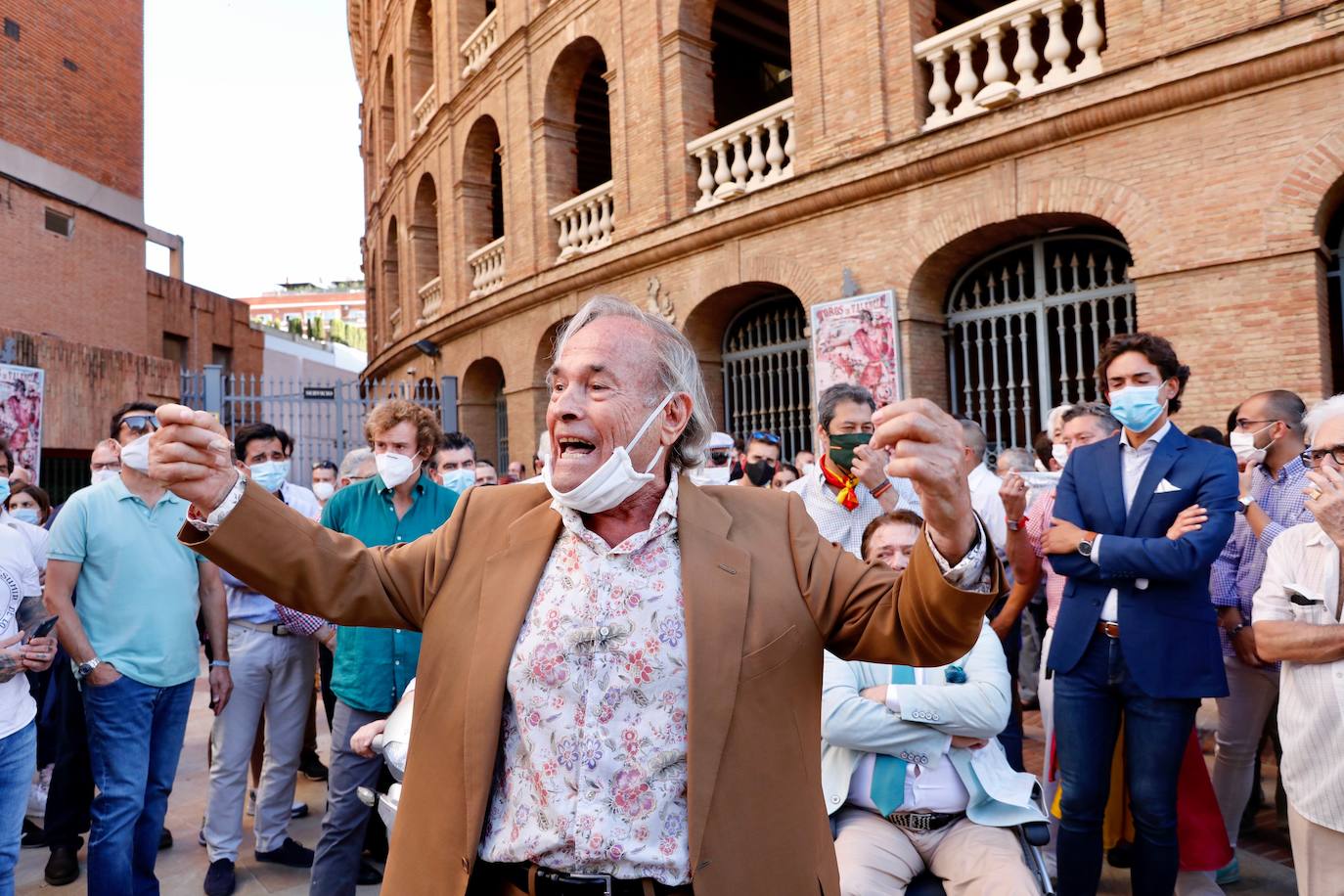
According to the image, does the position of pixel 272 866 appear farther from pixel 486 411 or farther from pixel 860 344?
pixel 486 411

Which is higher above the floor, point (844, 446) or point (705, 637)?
point (844, 446)

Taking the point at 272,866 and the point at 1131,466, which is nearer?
the point at 1131,466

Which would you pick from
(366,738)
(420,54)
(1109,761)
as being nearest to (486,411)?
(420,54)

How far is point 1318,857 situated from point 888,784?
141cm

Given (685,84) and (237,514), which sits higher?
(685,84)

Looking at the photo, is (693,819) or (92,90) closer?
(693,819)

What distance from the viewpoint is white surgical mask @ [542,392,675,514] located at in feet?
6.73

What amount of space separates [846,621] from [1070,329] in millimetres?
8931

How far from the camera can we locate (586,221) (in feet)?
49.0

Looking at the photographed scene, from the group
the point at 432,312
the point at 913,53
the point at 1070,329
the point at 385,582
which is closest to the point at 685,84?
the point at 913,53

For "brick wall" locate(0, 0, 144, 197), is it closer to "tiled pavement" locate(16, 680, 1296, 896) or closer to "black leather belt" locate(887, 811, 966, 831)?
"tiled pavement" locate(16, 680, 1296, 896)

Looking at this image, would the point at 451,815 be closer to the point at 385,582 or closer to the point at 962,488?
the point at 385,582

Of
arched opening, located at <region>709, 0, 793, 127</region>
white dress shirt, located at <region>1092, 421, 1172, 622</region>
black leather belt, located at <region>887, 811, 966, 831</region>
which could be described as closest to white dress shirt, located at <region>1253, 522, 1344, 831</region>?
white dress shirt, located at <region>1092, 421, 1172, 622</region>

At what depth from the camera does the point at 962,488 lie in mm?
1711
